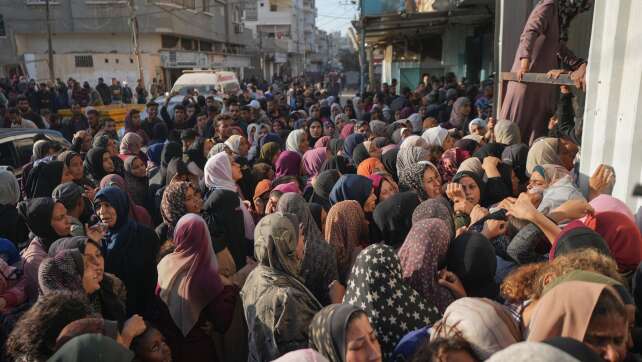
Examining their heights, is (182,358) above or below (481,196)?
below

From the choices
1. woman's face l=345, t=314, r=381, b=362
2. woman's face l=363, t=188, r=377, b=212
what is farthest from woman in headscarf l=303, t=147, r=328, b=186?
woman's face l=345, t=314, r=381, b=362

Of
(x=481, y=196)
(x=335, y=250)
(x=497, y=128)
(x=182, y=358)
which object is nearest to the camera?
(x=182, y=358)

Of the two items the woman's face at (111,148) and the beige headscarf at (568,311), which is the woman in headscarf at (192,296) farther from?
the woman's face at (111,148)

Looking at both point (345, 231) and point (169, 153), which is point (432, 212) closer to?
point (345, 231)

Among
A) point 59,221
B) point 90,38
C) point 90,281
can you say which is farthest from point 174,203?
point 90,38

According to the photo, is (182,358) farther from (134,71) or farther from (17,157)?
(134,71)

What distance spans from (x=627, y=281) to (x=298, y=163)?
354 cm

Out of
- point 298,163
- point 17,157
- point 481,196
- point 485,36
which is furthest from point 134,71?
point 481,196

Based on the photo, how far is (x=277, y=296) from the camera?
7.77 feet

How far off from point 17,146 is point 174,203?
402 centimetres

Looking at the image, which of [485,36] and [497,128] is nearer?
[497,128]

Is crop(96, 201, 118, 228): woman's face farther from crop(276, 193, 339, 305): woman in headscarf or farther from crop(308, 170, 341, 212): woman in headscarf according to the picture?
crop(308, 170, 341, 212): woman in headscarf

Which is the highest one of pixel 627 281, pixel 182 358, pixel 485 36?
pixel 485 36

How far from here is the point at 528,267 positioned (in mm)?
2201
